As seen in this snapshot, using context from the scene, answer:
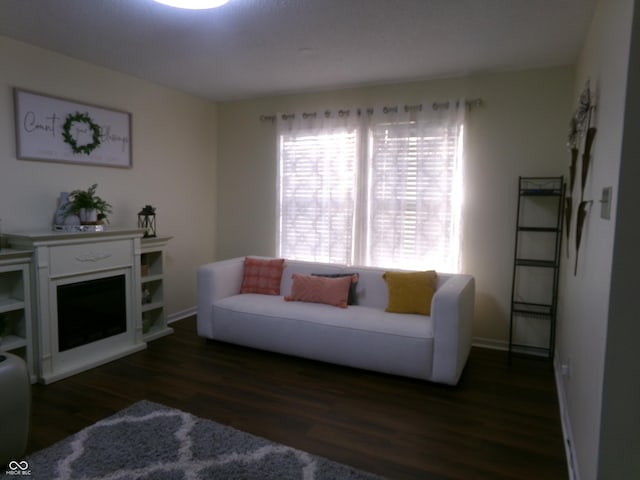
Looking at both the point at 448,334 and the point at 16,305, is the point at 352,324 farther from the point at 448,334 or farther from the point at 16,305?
the point at 16,305

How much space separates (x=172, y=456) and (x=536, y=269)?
3148mm

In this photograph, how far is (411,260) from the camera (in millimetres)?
3957

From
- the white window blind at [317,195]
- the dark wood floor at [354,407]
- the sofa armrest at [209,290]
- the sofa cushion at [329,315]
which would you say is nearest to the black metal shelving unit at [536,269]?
the dark wood floor at [354,407]

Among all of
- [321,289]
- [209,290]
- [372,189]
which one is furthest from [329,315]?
[372,189]

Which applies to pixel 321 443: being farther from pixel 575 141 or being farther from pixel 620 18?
pixel 575 141

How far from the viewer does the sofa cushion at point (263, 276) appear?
4.02 metres

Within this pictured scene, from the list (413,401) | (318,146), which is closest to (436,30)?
(318,146)

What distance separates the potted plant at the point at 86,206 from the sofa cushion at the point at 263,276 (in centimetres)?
139

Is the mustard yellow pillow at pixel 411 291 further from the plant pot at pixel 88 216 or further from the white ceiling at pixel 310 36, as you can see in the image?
the plant pot at pixel 88 216

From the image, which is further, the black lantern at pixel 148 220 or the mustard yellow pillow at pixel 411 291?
the black lantern at pixel 148 220

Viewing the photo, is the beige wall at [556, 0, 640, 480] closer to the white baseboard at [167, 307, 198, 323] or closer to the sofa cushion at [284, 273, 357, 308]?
the sofa cushion at [284, 273, 357, 308]

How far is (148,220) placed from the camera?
4023 mm

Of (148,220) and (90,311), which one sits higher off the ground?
(148,220)

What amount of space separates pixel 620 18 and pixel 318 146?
9.87ft
